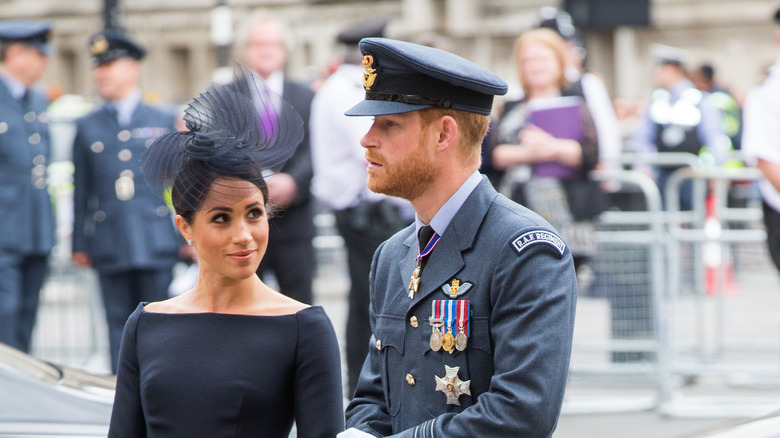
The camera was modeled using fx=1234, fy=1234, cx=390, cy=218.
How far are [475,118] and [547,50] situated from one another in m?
3.98

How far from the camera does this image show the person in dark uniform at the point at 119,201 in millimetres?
6980

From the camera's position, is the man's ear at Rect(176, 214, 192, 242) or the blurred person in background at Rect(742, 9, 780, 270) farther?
the blurred person in background at Rect(742, 9, 780, 270)

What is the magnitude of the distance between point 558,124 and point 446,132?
12.9 ft

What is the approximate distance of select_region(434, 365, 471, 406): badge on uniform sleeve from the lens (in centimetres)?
272

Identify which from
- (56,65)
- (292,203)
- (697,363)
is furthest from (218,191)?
(56,65)

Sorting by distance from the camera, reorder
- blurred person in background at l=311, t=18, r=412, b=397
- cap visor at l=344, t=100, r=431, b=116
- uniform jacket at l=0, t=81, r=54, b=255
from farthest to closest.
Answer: uniform jacket at l=0, t=81, r=54, b=255 → blurred person in background at l=311, t=18, r=412, b=397 → cap visor at l=344, t=100, r=431, b=116

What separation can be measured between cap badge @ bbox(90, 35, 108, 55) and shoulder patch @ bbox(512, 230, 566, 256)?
4.95 meters

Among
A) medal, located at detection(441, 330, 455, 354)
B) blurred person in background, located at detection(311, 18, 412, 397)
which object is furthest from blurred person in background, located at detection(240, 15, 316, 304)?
medal, located at detection(441, 330, 455, 354)

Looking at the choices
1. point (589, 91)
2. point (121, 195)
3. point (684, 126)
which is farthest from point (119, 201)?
point (684, 126)

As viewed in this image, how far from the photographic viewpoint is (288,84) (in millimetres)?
7008

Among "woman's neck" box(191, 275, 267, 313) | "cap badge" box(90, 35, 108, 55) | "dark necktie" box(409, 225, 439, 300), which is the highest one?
"cap badge" box(90, 35, 108, 55)

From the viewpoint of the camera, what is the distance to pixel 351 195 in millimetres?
6578

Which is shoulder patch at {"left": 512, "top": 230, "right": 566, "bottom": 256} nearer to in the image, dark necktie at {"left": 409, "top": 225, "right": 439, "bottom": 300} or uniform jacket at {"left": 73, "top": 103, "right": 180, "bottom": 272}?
dark necktie at {"left": 409, "top": 225, "right": 439, "bottom": 300}

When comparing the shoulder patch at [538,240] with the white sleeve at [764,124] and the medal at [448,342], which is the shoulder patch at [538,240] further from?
the white sleeve at [764,124]
